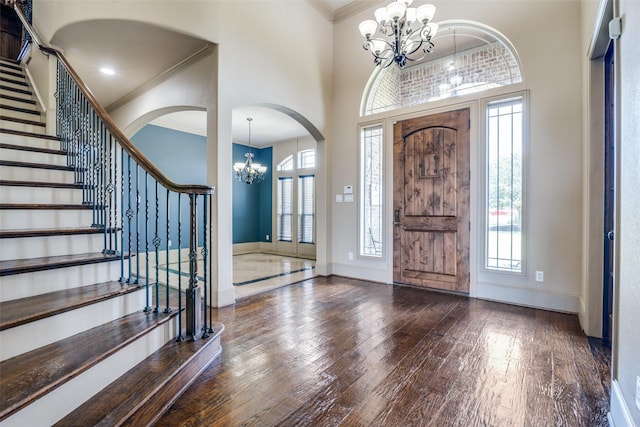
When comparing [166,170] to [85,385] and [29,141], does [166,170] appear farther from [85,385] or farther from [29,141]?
[85,385]

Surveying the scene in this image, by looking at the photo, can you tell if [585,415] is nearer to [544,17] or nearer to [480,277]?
[480,277]

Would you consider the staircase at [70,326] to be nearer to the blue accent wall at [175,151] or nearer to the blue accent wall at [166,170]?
the blue accent wall at [166,170]

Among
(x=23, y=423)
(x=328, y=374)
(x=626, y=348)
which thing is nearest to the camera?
(x=23, y=423)

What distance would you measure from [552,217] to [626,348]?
2274mm

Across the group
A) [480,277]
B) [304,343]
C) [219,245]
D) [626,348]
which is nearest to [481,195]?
[480,277]

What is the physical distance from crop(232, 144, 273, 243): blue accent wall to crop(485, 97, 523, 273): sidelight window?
6.03 meters

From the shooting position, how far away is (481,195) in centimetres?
381

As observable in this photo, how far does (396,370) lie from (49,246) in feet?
8.56

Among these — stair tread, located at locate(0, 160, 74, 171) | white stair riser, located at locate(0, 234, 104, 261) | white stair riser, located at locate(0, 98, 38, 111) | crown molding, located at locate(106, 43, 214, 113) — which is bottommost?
white stair riser, located at locate(0, 234, 104, 261)

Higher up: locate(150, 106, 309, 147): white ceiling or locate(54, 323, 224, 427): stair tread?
locate(150, 106, 309, 147): white ceiling

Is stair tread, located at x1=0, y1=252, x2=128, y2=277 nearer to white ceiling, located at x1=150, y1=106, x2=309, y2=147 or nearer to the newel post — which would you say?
the newel post

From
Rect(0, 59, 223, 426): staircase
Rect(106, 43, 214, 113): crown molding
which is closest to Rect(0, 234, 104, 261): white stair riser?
Rect(0, 59, 223, 426): staircase

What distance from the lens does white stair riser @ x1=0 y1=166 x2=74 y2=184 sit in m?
2.53

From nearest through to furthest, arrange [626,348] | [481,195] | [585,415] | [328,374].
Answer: [626,348] → [585,415] → [328,374] → [481,195]
